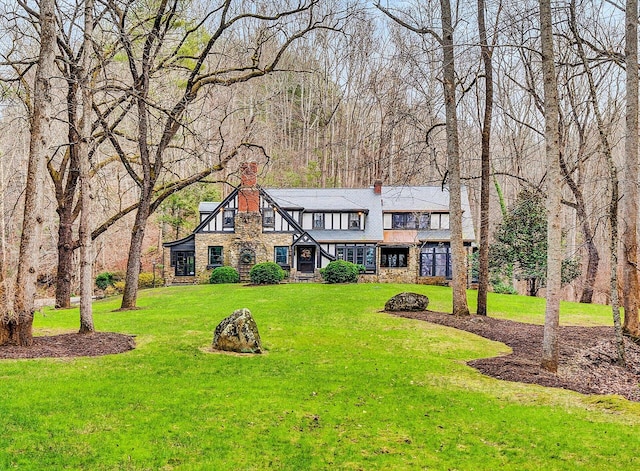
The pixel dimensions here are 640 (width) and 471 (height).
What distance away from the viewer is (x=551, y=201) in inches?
366

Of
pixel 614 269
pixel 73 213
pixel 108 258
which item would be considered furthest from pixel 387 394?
pixel 108 258

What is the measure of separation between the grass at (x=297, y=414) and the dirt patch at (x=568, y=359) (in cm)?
Result: 59

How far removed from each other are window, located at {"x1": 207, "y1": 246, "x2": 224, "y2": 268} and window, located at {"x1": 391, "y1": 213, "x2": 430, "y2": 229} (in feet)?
37.4

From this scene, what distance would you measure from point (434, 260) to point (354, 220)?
18.9 feet

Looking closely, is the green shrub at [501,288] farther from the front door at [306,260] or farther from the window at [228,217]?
the window at [228,217]

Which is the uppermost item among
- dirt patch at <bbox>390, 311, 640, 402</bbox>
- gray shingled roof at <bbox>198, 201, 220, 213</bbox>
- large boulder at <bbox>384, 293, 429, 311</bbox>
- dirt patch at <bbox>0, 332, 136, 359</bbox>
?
gray shingled roof at <bbox>198, 201, 220, 213</bbox>

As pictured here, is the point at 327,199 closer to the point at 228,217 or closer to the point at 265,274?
the point at 228,217

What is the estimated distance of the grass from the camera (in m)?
5.36

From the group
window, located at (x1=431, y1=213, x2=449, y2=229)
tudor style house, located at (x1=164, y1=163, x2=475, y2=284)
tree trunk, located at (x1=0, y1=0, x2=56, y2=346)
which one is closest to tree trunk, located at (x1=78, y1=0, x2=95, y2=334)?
tree trunk, located at (x1=0, y1=0, x2=56, y2=346)

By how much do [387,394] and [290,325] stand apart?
6.88 meters

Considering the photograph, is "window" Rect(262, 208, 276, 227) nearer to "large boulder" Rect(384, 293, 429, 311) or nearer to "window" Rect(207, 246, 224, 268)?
"window" Rect(207, 246, 224, 268)

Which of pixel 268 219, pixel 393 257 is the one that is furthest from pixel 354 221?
pixel 268 219

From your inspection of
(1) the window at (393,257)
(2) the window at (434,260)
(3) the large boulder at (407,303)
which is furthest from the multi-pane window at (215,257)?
(3) the large boulder at (407,303)

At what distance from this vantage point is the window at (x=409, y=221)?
33875 mm
